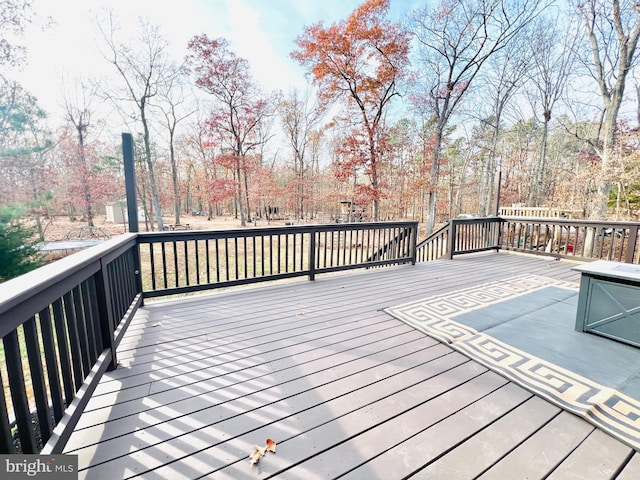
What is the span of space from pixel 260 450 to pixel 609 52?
39.8 ft

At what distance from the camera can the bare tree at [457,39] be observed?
8360 millimetres

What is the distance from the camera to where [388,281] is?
14.4 feet

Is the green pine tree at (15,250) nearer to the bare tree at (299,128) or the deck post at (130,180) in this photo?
the deck post at (130,180)

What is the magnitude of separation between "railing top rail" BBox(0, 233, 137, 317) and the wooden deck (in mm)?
862

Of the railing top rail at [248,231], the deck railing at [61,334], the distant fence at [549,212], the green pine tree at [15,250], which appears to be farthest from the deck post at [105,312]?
the distant fence at [549,212]

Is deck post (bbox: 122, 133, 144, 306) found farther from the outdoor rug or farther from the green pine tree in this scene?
the green pine tree

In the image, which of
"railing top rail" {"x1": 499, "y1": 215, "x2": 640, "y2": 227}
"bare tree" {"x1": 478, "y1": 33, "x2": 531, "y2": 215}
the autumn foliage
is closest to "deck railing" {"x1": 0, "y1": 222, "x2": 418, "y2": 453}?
"railing top rail" {"x1": 499, "y1": 215, "x2": 640, "y2": 227}

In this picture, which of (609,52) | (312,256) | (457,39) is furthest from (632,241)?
(457,39)

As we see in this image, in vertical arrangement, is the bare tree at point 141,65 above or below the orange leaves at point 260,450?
above

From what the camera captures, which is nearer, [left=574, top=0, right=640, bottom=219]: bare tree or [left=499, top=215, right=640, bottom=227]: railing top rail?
[left=499, top=215, right=640, bottom=227]: railing top rail

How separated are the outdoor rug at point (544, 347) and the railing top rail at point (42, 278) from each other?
2.65m

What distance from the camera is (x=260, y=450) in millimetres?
1384

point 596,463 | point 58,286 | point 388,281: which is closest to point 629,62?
point 388,281

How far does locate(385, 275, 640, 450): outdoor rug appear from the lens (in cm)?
171
